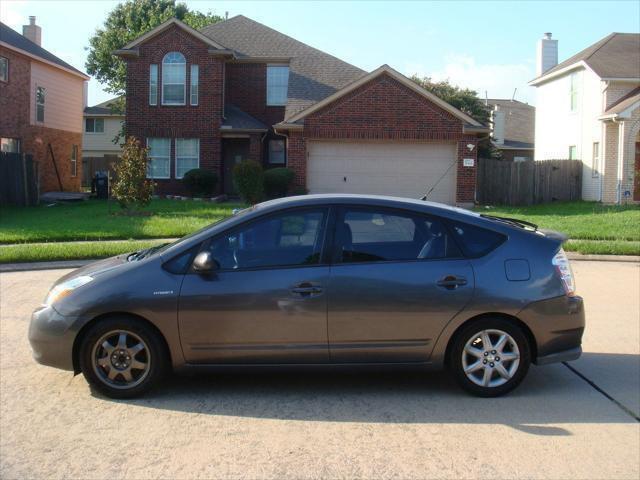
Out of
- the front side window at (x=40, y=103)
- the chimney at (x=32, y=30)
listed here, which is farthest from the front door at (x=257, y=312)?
the chimney at (x=32, y=30)

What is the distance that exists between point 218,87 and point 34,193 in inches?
320

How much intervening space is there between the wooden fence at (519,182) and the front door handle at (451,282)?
23.8m

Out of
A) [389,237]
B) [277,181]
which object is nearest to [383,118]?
[277,181]

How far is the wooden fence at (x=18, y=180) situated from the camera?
26.4 meters

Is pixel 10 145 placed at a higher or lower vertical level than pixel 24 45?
lower

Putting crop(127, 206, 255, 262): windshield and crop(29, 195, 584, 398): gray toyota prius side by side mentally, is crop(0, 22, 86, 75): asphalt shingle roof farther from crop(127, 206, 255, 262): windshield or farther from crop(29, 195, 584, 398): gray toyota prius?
crop(29, 195, 584, 398): gray toyota prius

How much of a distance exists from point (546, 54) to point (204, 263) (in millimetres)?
35089

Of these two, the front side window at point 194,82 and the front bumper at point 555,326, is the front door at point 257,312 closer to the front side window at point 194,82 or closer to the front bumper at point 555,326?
the front bumper at point 555,326

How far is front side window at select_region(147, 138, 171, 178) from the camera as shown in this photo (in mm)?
30141

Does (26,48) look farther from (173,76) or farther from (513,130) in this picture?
(513,130)

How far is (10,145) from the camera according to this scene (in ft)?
97.9

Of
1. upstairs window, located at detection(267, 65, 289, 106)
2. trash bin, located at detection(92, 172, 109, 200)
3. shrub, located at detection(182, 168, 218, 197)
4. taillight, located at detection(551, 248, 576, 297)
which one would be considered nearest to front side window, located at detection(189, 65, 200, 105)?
shrub, located at detection(182, 168, 218, 197)

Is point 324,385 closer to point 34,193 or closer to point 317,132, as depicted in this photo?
point 317,132

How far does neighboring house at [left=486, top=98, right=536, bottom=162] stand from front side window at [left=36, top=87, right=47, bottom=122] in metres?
25.4
